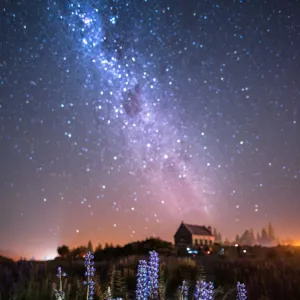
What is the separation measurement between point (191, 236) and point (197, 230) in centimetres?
344

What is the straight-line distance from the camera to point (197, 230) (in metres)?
67.9

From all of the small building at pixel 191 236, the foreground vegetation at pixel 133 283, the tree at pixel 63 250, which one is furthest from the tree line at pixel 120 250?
the small building at pixel 191 236

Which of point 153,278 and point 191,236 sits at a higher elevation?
point 191,236

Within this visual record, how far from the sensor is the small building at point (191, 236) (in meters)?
64.8

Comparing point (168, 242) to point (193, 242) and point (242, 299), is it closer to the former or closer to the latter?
point (193, 242)

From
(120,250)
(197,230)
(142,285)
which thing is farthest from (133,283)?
(197,230)

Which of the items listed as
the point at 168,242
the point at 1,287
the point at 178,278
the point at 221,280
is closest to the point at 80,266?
the point at 178,278

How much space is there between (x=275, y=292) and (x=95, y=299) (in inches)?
186

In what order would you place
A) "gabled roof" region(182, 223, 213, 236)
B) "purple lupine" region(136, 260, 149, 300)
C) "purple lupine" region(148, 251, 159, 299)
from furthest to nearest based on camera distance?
"gabled roof" region(182, 223, 213, 236) → "purple lupine" region(148, 251, 159, 299) → "purple lupine" region(136, 260, 149, 300)

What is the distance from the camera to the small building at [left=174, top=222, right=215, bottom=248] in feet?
212

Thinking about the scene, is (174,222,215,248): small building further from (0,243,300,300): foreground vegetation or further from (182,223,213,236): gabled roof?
(0,243,300,300): foreground vegetation

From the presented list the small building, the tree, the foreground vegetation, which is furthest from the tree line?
the small building

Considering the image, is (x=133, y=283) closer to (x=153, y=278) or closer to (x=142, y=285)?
(x=153, y=278)

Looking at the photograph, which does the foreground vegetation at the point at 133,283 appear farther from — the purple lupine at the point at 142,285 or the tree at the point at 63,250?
the tree at the point at 63,250
